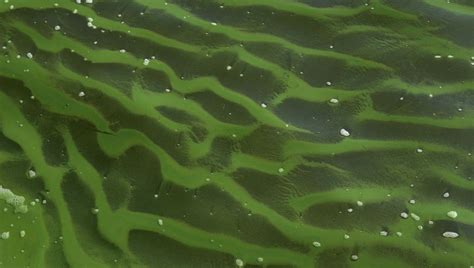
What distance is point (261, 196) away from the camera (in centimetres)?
251

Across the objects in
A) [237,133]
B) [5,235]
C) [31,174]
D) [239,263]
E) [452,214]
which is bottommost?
[5,235]

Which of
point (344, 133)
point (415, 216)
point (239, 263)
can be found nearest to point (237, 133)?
point (344, 133)

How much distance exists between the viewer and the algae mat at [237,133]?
243 cm

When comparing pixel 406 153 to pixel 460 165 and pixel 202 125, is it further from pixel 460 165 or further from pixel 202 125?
pixel 202 125

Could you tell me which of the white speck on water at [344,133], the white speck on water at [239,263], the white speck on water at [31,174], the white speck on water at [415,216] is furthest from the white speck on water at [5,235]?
the white speck on water at [415,216]

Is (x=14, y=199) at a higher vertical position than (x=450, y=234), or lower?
lower

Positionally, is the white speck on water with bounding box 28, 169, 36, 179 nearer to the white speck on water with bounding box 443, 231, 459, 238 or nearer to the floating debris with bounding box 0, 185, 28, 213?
the floating debris with bounding box 0, 185, 28, 213

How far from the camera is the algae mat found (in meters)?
2.43

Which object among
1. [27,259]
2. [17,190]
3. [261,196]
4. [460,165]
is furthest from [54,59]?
[460,165]

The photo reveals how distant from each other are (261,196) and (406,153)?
24.6 inches

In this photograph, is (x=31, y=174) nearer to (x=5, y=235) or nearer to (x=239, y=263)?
(x=5, y=235)

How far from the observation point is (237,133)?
8.67 ft

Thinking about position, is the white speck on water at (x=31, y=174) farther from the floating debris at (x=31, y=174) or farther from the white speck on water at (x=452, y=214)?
the white speck on water at (x=452, y=214)

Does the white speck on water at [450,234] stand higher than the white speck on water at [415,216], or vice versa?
the white speck on water at [450,234]
